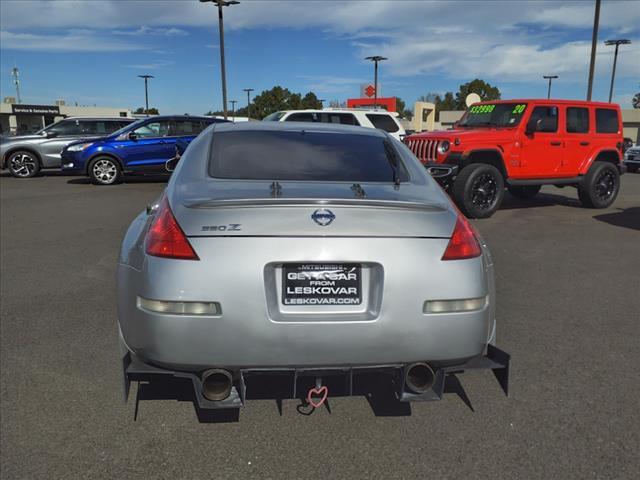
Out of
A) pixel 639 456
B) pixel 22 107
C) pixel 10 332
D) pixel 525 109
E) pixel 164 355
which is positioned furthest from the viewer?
pixel 22 107

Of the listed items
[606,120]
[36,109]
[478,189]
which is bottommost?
[478,189]

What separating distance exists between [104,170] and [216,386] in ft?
42.9

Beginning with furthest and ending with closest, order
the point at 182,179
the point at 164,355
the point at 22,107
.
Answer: the point at 22,107 < the point at 182,179 < the point at 164,355

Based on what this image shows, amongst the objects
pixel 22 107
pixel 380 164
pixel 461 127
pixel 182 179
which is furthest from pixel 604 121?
pixel 22 107

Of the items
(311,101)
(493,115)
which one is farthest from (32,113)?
(493,115)

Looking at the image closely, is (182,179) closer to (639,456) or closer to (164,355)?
(164,355)

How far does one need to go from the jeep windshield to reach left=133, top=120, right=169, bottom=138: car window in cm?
784

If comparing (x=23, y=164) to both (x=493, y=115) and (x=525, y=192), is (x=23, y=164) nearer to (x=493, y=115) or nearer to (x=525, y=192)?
(x=493, y=115)

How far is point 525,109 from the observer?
32.6 feet

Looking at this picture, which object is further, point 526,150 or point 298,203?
point 526,150

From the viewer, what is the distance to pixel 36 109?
67125mm

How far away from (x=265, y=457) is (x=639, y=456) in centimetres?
181

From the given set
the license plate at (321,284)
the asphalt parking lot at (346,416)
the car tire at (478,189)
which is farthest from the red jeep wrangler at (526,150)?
the license plate at (321,284)

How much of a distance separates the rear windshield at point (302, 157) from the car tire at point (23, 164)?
50.2 feet
